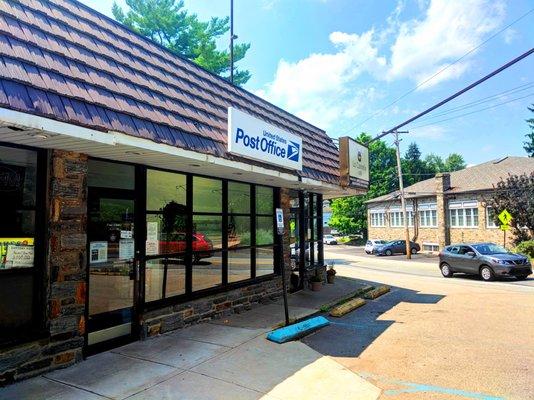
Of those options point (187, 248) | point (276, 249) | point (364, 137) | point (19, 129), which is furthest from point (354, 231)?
point (19, 129)

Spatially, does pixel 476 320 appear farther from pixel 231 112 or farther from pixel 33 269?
pixel 33 269

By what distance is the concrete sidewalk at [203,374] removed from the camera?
4.84m

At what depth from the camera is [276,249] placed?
38.2 feet

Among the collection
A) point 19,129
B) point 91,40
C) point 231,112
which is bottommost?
point 19,129

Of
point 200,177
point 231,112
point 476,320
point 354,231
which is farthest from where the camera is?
point 354,231

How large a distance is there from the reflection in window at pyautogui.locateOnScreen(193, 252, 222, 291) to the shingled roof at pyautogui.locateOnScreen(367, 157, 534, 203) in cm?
2881

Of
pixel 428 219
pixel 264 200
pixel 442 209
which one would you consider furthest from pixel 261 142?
pixel 428 219

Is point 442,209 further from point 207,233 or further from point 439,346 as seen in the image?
point 207,233

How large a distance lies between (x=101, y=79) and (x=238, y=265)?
544 cm

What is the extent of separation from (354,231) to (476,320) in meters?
53.2

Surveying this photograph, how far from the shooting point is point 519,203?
26938mm

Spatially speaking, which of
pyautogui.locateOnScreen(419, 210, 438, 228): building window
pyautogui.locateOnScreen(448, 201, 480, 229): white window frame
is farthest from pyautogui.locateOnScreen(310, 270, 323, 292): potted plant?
pyautogui.locateOnScreen(419, 210, 438, 228): building window

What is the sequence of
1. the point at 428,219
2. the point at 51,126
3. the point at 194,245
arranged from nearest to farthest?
the point at 51,126
the point at 194,245
the point at 428,219

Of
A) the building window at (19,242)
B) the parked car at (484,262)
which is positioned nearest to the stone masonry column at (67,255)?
the building window at (19,242)
